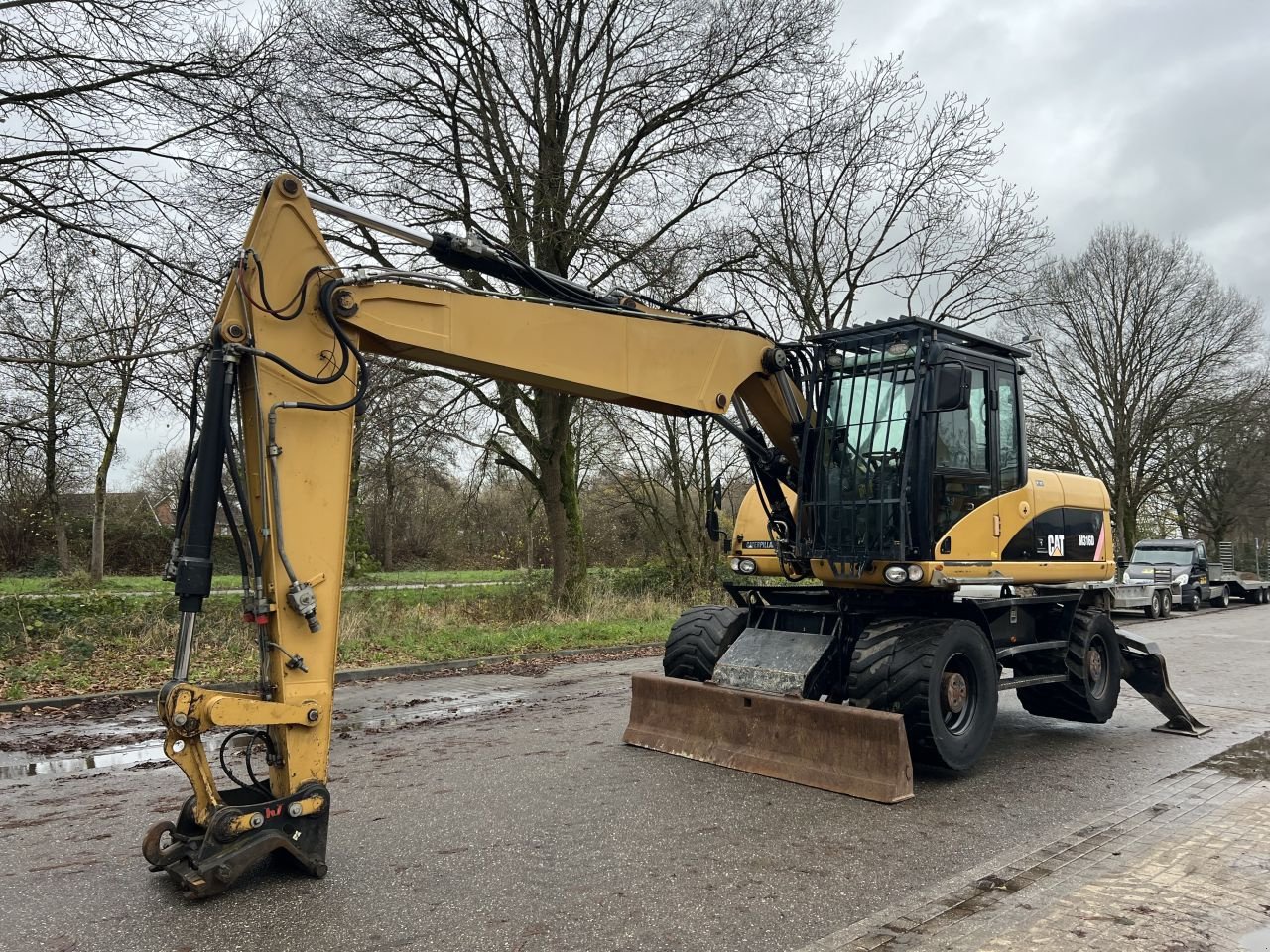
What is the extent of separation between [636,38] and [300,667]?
54.4ft

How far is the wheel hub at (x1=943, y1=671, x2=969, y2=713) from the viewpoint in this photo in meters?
6.80

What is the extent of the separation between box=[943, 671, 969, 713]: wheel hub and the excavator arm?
404cm

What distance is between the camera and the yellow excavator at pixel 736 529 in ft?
15.0

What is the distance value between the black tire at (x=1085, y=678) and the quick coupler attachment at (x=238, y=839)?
20.3ft

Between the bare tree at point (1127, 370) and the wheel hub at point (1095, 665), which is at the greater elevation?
the bare tree at point (1127, 370)

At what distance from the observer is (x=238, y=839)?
4316 mm

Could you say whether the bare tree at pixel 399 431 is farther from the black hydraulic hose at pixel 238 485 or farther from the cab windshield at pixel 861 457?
the black hydraulic hose at pixel 238 485

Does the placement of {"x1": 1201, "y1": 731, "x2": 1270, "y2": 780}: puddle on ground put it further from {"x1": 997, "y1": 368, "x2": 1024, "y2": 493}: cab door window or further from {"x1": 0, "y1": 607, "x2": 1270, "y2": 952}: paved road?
{"x1": 997, "y1": 368, "x2": 1024, "y2": 493}: cab door window

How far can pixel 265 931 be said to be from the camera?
404cm

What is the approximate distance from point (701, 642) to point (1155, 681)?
441cm

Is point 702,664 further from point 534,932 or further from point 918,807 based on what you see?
point 534,932

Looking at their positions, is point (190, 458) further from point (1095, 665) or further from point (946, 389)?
point (1095, 665)

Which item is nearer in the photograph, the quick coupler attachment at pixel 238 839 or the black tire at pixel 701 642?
the quick coupler attachment at pixel 238 839

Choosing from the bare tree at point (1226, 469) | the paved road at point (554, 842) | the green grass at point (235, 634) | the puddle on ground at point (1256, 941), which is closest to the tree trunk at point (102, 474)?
the green grass at point (235, 634)
